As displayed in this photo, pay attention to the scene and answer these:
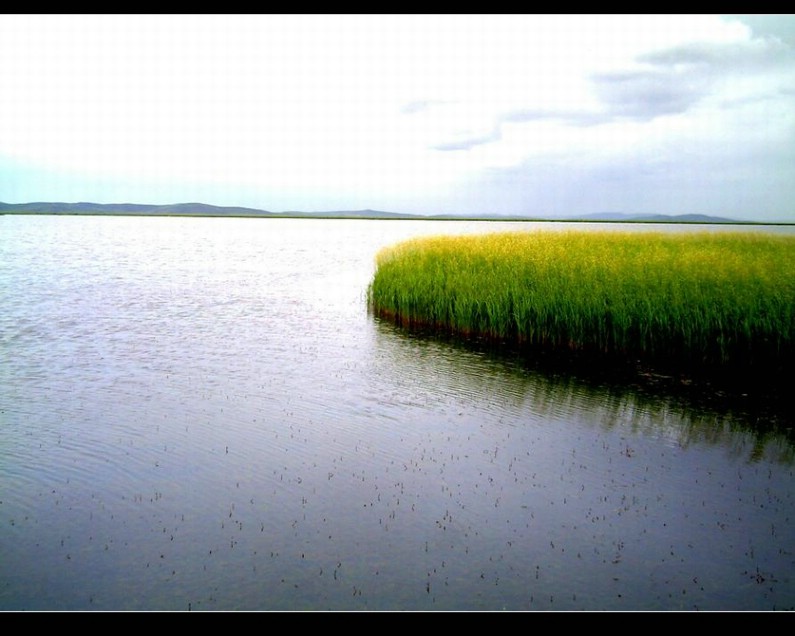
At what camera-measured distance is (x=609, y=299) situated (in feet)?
47.1

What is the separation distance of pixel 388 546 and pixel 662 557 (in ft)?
8.00

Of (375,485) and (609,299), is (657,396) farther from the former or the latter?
(375,485)

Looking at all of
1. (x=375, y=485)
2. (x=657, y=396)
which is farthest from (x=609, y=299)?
(x=375, y=485)

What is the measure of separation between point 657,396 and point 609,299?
382 cm

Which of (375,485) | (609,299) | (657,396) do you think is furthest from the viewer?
(609,299)

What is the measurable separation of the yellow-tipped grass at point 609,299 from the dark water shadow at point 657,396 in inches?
29.8

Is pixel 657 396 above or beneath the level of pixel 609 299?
beneath

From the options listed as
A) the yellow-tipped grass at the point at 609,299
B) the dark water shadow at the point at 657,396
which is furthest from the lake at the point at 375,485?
the yellow-tipped grass at the point at 609,299

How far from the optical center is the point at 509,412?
10.1 m

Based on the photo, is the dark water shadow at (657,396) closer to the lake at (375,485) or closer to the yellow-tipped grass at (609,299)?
the lake at (375,485)

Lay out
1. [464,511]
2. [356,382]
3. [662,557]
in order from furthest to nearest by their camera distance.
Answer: [356,382], [464,511], [662,557]

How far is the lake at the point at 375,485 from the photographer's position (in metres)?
5.29
